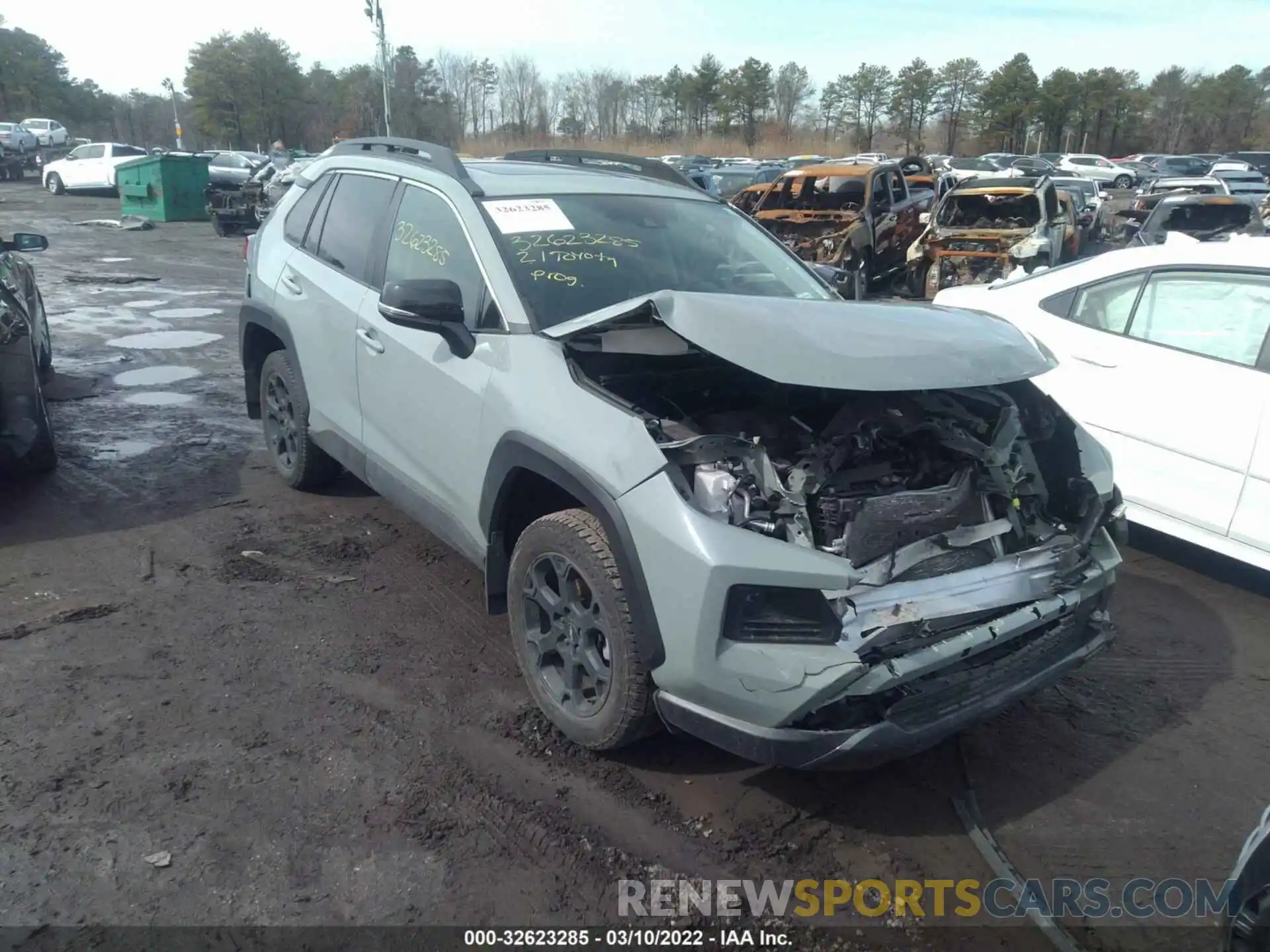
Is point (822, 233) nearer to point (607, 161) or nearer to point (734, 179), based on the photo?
point (607, 161)

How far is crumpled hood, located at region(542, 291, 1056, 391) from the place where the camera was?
2816 millimetres

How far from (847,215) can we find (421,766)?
12.8 metres

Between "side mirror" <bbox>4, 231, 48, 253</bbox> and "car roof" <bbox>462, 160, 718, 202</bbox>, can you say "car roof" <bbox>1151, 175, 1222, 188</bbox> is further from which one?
"side mirror" <bbox>4, 231, 48, 253</bbox>

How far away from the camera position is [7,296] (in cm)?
574

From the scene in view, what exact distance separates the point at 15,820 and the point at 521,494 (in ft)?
6.08

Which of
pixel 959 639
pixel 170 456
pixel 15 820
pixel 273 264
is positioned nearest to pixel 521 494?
pixel 959 639

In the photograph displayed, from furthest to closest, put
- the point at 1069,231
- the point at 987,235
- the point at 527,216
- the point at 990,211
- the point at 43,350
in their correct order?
the point at 990,211 < the point at 1069,231 < the point at 987,235 < the point at 43,350 < the point at 527,216

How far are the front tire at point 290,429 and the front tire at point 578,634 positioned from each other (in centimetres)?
226

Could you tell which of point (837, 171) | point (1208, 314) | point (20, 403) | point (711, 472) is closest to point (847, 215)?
point (837, 171)

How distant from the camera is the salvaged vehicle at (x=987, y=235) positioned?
12.9 meters

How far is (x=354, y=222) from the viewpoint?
15.1ft

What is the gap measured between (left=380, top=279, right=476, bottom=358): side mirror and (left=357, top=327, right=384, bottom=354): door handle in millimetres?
553

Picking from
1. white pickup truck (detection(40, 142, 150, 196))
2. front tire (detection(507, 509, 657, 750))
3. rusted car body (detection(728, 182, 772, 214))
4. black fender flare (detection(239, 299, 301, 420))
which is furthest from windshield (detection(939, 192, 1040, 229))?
white pickup truck (detection(40, 142, 150, 196))

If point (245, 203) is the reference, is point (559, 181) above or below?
above
